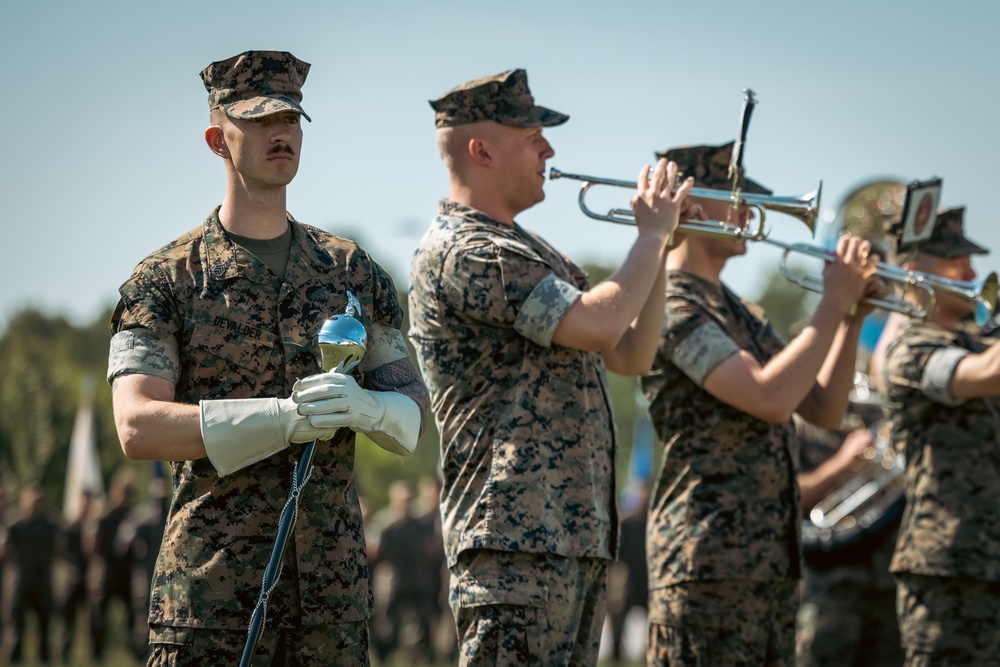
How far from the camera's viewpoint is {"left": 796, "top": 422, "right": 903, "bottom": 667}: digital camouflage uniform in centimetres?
804

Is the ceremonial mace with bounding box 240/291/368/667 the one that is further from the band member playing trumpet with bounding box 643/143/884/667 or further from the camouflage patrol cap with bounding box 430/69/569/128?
the band member playing trumpet with bounding box 643/143/884/667

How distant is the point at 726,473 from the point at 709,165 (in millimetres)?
1413

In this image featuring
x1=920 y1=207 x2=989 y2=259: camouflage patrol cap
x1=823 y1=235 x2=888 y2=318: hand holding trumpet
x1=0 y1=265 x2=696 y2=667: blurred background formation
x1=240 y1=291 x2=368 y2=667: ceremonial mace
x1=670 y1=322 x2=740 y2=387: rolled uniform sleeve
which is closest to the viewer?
x1=240 y1=291 x2=368 y2=667: ceremonial mace

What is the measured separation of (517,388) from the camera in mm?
4465

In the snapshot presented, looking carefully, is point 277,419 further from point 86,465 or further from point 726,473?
point 86,465

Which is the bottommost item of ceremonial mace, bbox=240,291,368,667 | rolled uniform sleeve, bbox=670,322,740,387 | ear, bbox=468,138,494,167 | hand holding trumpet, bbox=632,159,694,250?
ceremonial mace, bbox=240,291,368,667

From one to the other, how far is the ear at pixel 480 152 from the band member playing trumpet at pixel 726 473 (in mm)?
1175

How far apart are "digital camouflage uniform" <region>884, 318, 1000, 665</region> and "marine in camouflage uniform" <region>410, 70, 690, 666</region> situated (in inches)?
79.9

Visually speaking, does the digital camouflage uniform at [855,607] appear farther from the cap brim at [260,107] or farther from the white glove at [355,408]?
the cap brim at [260,107]

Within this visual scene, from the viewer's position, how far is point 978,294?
6574 millimetres

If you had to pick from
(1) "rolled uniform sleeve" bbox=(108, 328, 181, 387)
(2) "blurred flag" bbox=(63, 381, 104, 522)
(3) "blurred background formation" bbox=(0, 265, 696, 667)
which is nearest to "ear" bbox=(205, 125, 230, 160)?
(1) "rolled uniform sleeve" bbox=(108, 328, 181, 387)

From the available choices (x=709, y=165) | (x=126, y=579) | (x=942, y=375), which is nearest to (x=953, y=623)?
(x=942, y=375)

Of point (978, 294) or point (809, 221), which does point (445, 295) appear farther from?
point (978, 294)

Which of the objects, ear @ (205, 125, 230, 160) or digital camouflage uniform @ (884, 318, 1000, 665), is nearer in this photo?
ear @ (205, 125, 230, 160)
